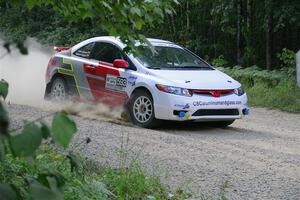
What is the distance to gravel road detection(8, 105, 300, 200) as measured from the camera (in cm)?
681

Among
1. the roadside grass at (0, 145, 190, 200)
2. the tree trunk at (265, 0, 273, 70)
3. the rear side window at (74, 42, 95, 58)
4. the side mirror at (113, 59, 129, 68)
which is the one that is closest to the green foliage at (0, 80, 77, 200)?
the roadside grass at (0, 145, 190, 200)

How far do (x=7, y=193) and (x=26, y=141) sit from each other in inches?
9.0

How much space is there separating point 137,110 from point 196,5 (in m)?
15.2

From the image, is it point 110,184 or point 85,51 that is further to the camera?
point 85,51

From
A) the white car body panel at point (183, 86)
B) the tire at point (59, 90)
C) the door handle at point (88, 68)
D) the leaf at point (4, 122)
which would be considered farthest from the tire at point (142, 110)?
the leaf at point (4, 122)

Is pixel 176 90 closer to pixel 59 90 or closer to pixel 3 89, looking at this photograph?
pixel 59 90

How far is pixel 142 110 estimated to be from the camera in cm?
1098

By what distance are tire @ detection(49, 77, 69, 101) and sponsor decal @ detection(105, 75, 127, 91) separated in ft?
4.46

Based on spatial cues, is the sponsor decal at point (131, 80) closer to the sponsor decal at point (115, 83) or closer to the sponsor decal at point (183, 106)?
the sponsor decal at point (115, 83)

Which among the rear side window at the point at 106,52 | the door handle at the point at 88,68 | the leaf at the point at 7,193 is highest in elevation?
the rear side window at the point at 106,52

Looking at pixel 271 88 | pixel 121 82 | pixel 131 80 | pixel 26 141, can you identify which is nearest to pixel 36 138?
pixel 26 141

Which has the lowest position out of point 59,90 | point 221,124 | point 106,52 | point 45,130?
point 221,124

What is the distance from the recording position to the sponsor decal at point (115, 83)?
11.4m

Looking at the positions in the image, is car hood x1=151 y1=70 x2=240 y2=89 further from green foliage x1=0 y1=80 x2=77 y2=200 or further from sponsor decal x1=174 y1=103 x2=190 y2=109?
green foliage x1=0 y1=80 x2=77 y2=200
